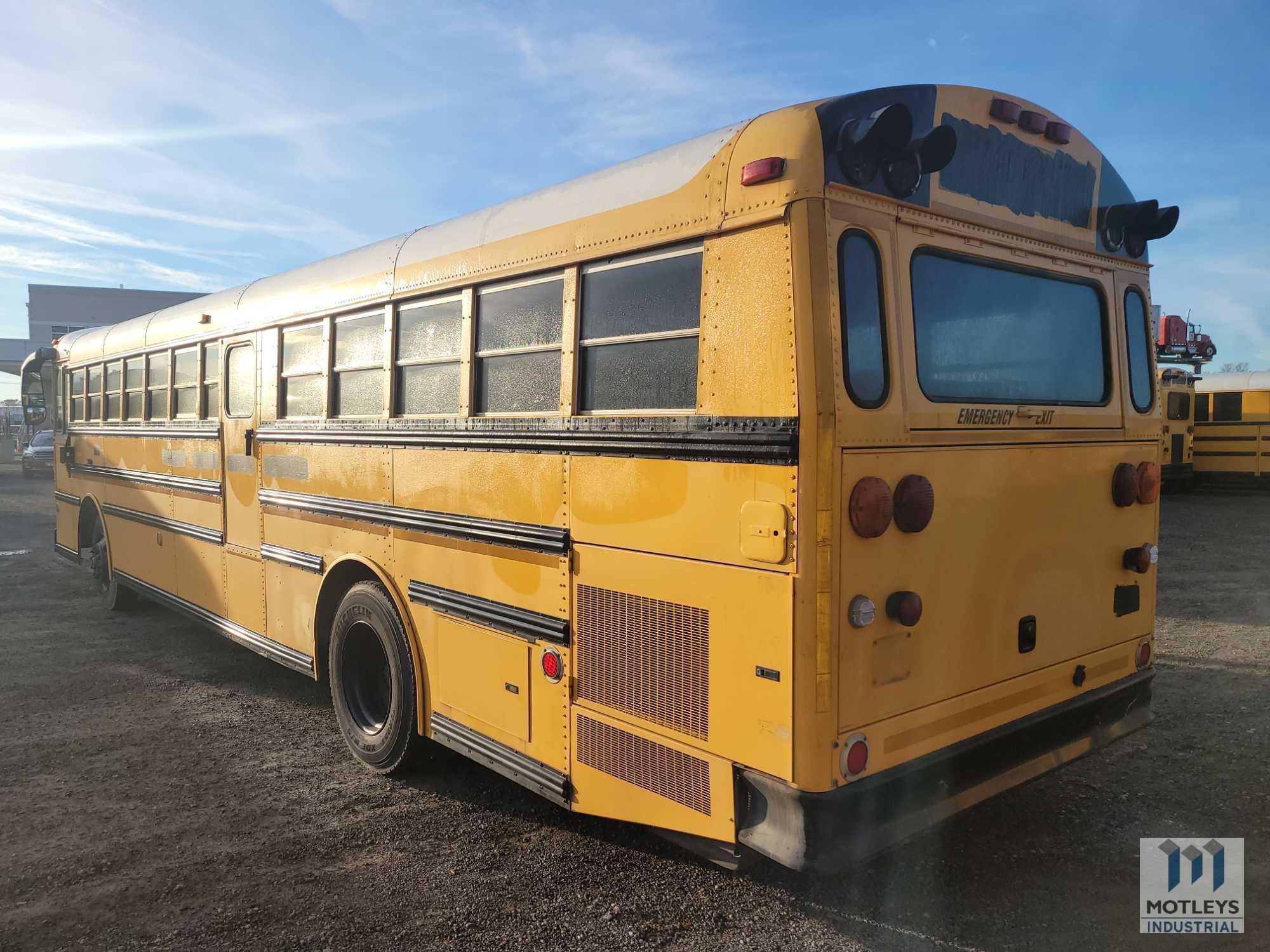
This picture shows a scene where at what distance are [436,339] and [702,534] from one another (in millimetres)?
1809

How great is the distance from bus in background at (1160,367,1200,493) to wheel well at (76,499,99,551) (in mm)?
18455

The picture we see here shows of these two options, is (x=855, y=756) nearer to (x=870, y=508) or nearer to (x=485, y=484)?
(x=870, y=508)

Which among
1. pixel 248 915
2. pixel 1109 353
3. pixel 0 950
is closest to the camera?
pixel 0 950

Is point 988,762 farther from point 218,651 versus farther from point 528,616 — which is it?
point 218,651

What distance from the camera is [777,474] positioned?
2.70 meters

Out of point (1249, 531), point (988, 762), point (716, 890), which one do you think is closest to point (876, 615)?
point (988, 762)

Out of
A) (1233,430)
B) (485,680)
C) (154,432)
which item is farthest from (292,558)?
(1233,430)

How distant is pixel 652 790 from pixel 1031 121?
2.69 m

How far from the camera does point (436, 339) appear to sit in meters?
4.11

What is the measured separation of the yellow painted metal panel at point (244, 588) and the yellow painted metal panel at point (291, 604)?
0.34 ft

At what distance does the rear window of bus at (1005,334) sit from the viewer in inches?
121

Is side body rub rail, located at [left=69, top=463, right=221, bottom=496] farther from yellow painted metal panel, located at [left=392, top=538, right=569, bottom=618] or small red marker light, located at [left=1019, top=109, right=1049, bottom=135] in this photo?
small red marker light, located at [left=1019, top=109, right=1049, bottom=135]

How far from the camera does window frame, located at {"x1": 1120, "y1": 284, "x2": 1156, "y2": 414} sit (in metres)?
3.91

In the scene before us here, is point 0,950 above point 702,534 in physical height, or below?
below
